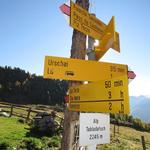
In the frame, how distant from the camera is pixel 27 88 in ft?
253

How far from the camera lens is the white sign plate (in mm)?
3619

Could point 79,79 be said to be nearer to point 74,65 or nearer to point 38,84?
point 74,65

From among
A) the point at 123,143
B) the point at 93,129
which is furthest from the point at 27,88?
the point at 93,129

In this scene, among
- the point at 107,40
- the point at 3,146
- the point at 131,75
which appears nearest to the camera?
the point at 107,40

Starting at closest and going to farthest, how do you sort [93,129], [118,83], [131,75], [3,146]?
[118,83] → [93,129] → [131,75] → [3,146]

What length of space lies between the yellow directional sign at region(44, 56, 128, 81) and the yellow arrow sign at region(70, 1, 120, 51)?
2.28ft

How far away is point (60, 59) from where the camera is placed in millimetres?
4055

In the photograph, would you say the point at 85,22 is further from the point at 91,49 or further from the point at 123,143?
the point at 123,143

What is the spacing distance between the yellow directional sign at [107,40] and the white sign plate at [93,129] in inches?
46.0

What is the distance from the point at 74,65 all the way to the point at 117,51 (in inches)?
56.9

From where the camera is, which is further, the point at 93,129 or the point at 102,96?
the point at 93,129

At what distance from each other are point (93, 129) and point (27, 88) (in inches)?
2955

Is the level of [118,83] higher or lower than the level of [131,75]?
lower

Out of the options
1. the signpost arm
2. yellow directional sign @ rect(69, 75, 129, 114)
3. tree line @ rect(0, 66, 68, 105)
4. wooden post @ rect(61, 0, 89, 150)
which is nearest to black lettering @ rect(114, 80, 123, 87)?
yellow directional sign @ rect(69, 75, 129, 114)
